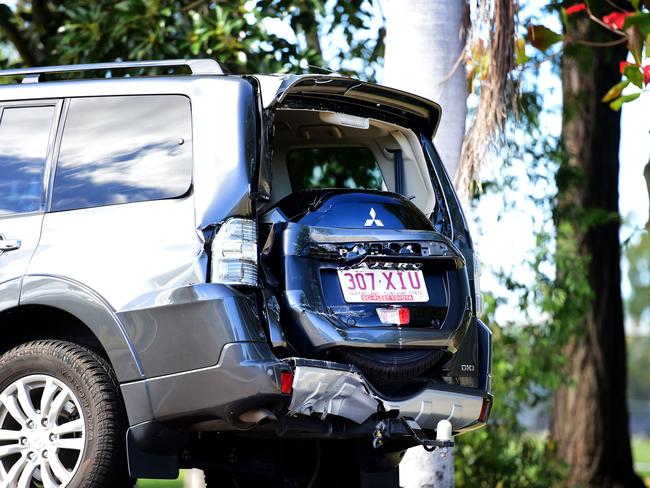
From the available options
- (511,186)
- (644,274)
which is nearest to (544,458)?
(511,186)

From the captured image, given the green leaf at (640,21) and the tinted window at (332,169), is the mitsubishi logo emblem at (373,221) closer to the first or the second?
the green leaf at (640,21)

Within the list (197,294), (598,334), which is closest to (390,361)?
(197,294)

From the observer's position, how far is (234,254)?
4539mm

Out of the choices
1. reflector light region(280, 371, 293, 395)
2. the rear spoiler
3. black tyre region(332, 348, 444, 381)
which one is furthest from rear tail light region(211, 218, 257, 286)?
the rear spoiler

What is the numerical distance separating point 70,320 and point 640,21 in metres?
2.92

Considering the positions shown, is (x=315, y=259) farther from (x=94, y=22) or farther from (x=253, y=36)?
(x=94, y=22)

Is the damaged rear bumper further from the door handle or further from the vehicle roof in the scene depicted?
the door handle

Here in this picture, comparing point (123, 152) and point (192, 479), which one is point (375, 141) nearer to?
point (123, 152)

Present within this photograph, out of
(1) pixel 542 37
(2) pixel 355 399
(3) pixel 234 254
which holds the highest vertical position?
(1) pixel 542 37

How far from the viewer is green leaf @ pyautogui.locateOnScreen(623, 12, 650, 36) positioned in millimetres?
5403

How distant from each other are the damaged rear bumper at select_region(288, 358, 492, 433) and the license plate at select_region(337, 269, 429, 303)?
326mm

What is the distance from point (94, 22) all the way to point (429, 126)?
4.81 m

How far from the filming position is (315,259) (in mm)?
4777

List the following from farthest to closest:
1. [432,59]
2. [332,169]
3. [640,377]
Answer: [640,377] < [332,169] < [432,59]
